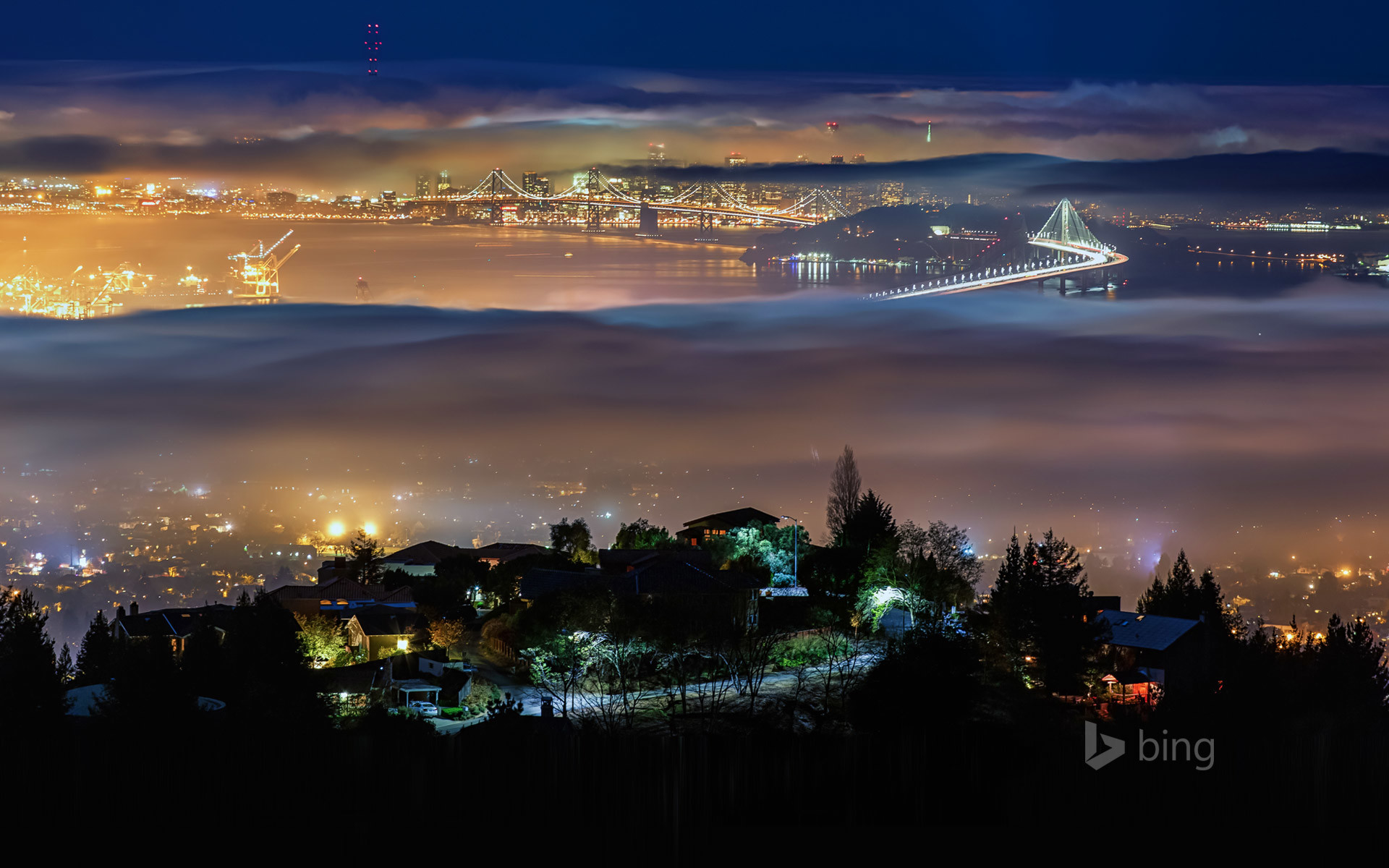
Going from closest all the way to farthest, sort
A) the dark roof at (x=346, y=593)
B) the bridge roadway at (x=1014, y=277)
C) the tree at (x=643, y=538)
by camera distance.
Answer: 1. the dark roof at (x=346, y=593)
2. the tree at (x=643, y=538)
3. the bridge roadway at (x=1014, y=277)

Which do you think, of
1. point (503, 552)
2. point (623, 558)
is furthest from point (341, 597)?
point (503, 552)

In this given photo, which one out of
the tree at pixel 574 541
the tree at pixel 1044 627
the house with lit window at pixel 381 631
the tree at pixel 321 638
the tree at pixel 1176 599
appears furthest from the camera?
the tree at pixel 574 541

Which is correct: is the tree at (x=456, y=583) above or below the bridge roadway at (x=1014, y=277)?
below

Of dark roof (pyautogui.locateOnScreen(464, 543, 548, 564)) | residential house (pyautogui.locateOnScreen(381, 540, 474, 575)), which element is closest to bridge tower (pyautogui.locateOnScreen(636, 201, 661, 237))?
residential house (pyautogui.locateOnScreen(381, 540, 474, 575))

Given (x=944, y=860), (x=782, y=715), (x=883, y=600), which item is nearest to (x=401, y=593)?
(x=883, y=600)

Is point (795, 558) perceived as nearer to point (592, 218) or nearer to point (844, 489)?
point (844, 489)

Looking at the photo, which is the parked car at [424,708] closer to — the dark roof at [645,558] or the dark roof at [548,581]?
the dark roof at [548,581]

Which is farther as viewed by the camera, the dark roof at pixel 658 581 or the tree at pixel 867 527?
the tree at pixel 867 527

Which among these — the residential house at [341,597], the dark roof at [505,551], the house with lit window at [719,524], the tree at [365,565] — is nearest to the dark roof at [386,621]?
the residential house at [341,597]
